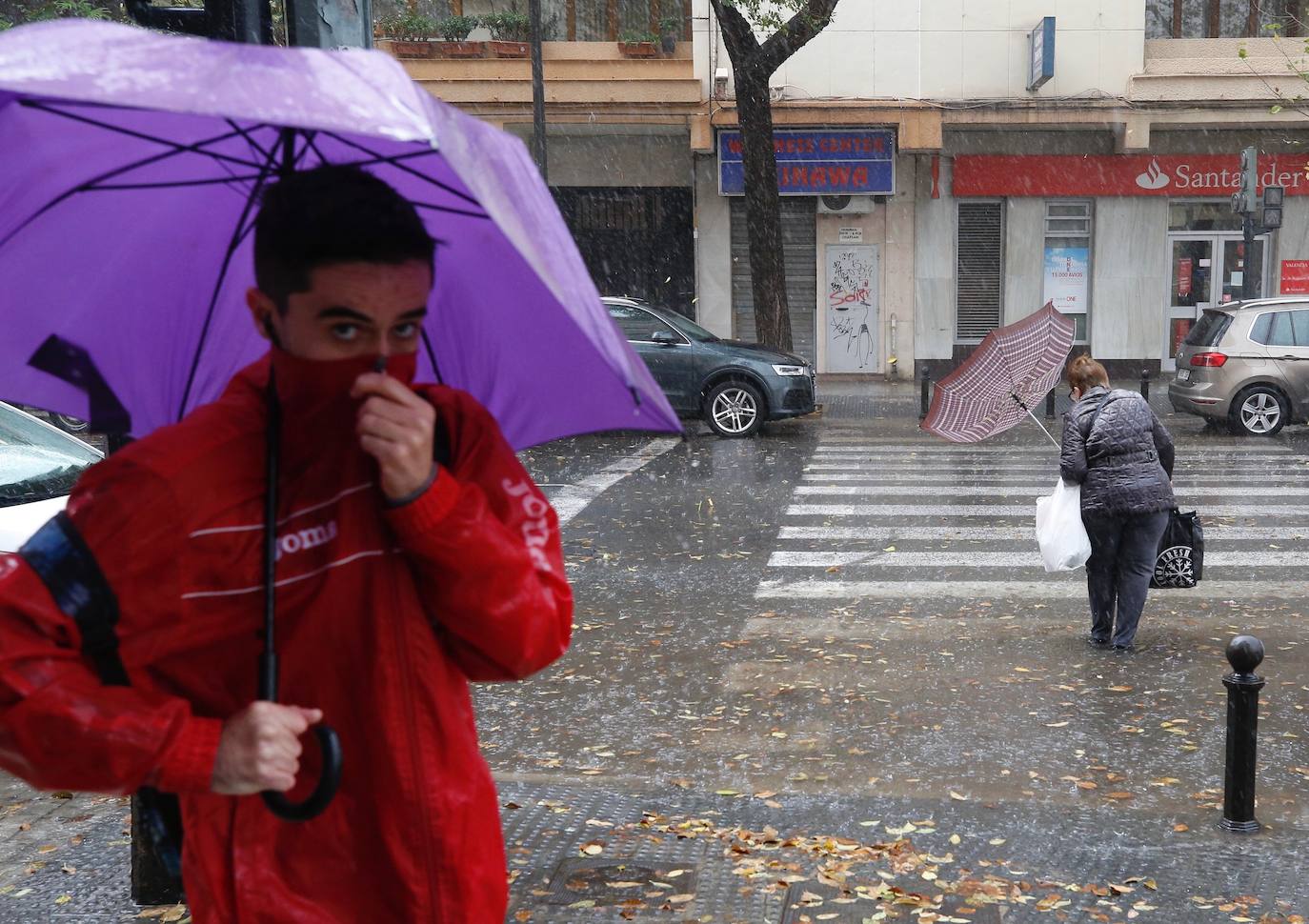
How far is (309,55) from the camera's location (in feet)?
5.31

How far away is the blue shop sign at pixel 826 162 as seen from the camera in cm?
2405

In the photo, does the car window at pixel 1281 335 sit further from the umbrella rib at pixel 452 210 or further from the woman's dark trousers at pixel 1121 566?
the umbrella rib at pixel 452 210

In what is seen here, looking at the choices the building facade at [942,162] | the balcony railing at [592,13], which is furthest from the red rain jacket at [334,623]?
the balcony railing at [592,13]

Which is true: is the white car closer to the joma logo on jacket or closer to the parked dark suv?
the joma logo on jacket

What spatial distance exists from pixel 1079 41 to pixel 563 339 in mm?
23489

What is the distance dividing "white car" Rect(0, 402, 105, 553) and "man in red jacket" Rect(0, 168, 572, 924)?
4.25m

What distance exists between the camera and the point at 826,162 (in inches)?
953

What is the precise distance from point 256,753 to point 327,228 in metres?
0.71

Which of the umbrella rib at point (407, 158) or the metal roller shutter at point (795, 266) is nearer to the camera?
the umbrella rib at point (407, 158)

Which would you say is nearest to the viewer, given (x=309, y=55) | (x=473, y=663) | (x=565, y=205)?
(x=309, y=55)

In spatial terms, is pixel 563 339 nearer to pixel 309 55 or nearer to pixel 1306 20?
pixel 309 55

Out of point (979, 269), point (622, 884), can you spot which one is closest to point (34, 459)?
point (622, 884)

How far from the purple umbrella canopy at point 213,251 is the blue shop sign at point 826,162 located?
22.1 m

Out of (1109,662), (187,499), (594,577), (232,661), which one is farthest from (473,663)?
(594,577)
